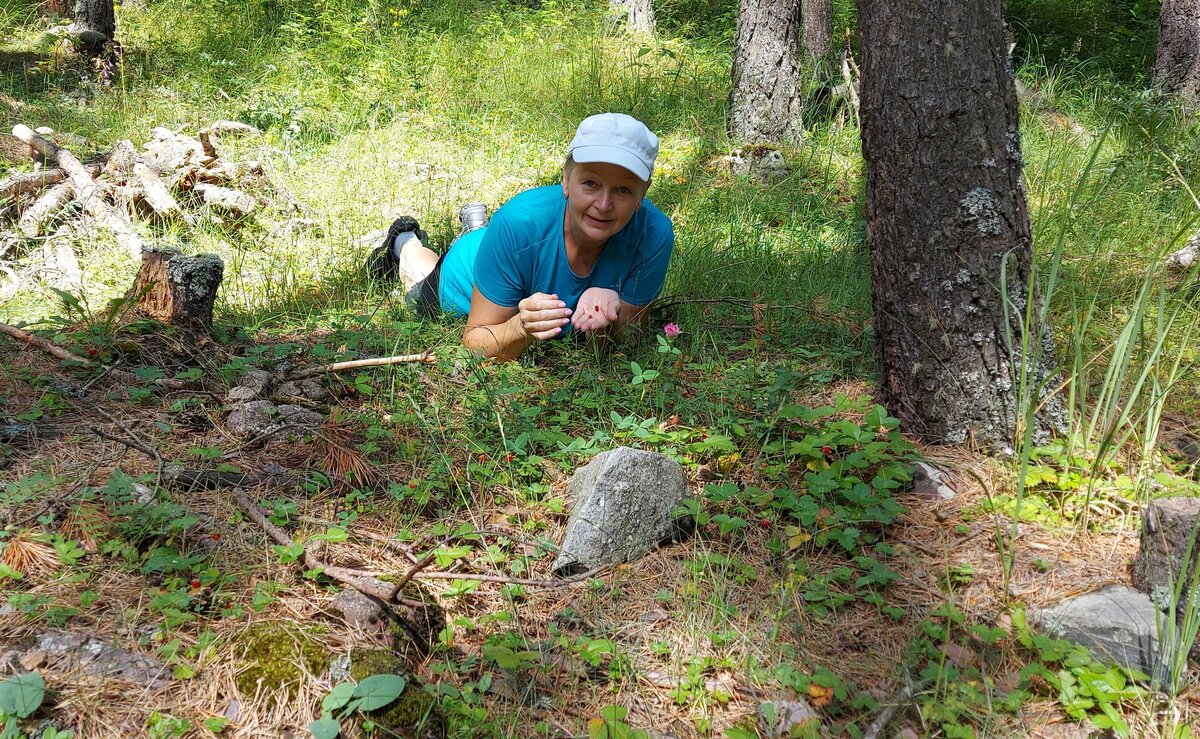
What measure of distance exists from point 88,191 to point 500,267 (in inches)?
132

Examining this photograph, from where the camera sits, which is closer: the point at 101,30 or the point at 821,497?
the point at 821,497

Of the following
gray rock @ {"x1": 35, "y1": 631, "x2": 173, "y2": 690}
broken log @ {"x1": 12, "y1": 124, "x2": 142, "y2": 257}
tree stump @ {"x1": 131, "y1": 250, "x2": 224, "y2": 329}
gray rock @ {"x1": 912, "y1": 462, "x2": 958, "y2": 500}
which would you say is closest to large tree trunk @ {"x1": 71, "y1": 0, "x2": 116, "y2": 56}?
broken log @ {"x1": 12, "y1": 124, "x2": 142, "y2": 257}

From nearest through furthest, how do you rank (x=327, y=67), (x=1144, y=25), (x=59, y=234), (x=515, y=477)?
1. (x=515, y=477)
2. (x=59, y=234)
3. (x=327, y=67)
4. (x=1144, y=25)

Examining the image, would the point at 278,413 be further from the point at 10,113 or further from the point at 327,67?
the point at 327,67

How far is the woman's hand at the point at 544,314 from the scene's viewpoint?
322 centimetres

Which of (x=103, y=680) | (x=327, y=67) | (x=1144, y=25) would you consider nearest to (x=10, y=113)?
(x=327, y=67)

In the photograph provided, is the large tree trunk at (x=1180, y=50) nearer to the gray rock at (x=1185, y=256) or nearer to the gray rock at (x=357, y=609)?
the gray rock at (x=1185, y=256)

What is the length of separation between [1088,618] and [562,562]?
137 cm

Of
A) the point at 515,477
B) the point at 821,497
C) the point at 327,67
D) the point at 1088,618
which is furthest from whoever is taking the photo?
the point at 327,67

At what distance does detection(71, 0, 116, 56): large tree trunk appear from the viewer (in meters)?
7.98

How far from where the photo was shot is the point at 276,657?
6.34 feet

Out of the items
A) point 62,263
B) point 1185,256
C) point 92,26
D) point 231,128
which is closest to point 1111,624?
point 1185,256

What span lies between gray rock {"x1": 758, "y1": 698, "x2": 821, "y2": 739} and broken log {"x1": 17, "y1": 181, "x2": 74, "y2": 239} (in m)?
4.92

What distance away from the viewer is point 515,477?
277 cm
